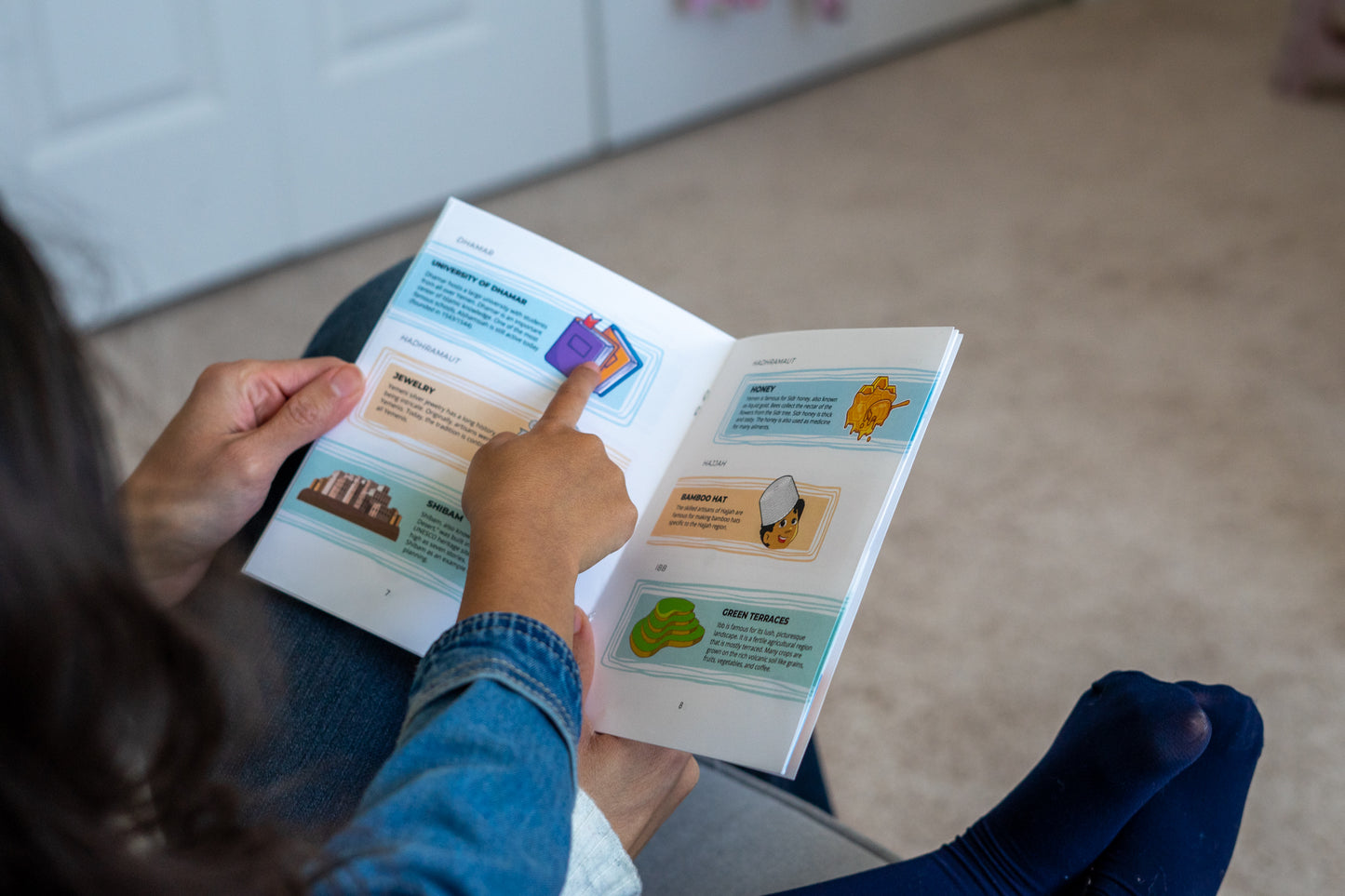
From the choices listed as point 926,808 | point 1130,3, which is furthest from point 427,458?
point 1130,3

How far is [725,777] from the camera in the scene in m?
0.72

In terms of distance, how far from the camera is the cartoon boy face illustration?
0.62 meters

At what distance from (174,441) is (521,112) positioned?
1.45 metres

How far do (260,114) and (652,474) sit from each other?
4.20ft

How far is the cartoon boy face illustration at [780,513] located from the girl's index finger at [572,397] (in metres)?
0.11

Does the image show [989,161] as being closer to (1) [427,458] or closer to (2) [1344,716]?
(2) [1344,716]

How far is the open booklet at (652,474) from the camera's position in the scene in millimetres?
587

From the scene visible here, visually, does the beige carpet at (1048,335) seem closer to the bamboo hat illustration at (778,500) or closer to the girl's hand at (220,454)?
the girl's hand at (220,454)

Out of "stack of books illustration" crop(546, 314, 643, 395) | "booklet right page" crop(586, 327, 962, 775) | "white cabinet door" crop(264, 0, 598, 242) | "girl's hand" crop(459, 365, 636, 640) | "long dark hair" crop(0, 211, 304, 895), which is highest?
"long dark hair" crop(0, 211, 304, 895)

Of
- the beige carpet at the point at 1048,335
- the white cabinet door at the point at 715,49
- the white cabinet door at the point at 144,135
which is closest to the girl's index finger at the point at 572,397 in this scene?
→ the beige carpet at the point at 1048,335

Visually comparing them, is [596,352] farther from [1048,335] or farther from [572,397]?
[1048,335]

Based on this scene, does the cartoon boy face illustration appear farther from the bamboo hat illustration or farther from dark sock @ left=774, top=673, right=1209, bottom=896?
dark sock @ left=774, top=673, right=1209, bottom=896

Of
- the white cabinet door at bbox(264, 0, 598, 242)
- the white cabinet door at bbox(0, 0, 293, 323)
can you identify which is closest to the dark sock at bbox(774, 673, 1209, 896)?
the white cabinet door at bbox(0, 0, 293, 323)

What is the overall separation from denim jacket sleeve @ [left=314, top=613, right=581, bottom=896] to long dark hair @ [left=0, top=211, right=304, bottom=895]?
0.15 feet
